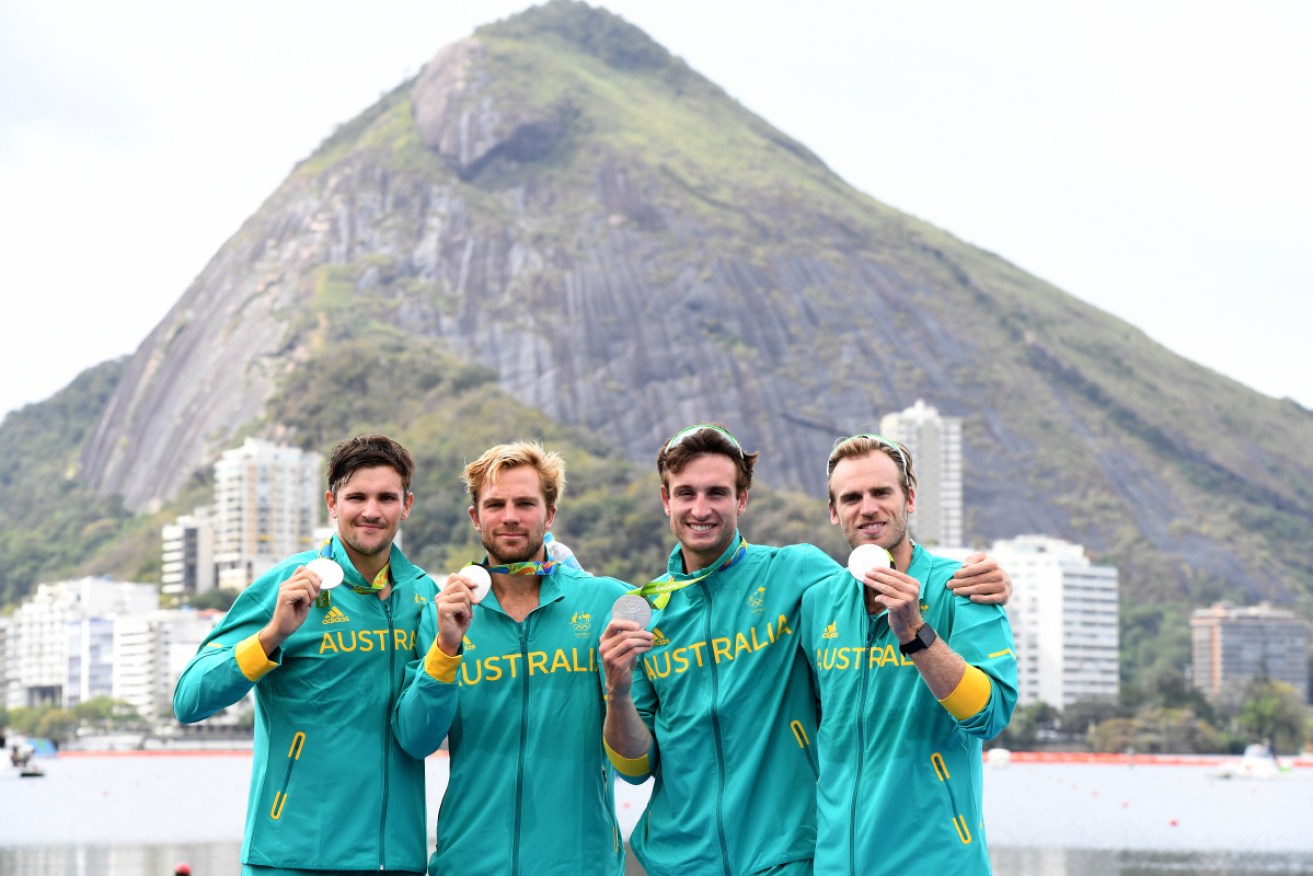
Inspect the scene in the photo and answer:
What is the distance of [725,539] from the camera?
8.53 meters

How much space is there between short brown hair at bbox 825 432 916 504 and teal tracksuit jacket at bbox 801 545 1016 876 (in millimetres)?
411

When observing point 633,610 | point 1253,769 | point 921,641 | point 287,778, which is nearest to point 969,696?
point 921,641

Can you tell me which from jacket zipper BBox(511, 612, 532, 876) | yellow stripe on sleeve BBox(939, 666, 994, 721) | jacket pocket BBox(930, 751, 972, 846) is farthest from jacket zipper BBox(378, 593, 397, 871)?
yellow stripe on sleeve BBox(939, 666, 994, 721)

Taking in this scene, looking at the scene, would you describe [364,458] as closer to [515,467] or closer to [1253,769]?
[515,467]

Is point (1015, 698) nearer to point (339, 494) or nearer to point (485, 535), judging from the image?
point (485, 535)

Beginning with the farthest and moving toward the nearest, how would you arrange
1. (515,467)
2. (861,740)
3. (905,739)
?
(515,467)
(861,740)
(905,739)

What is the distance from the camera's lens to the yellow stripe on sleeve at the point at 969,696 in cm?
762

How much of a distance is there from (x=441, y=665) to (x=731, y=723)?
1.34m

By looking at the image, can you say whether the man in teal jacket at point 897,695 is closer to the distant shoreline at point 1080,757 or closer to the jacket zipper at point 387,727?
the jacket zipper at point 387,727

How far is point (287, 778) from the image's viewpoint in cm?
880

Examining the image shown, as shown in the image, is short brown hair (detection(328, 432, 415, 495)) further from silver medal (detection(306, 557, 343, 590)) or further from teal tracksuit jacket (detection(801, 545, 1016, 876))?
teal tracksuit jacket (detection(801, 545, 1016, 876))

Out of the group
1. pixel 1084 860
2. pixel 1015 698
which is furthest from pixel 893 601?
pixel 1084 860

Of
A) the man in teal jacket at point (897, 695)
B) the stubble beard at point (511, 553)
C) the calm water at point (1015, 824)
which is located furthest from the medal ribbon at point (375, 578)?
the calm water at point (1015, 824)

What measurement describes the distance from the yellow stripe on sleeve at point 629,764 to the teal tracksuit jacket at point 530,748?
20cm
